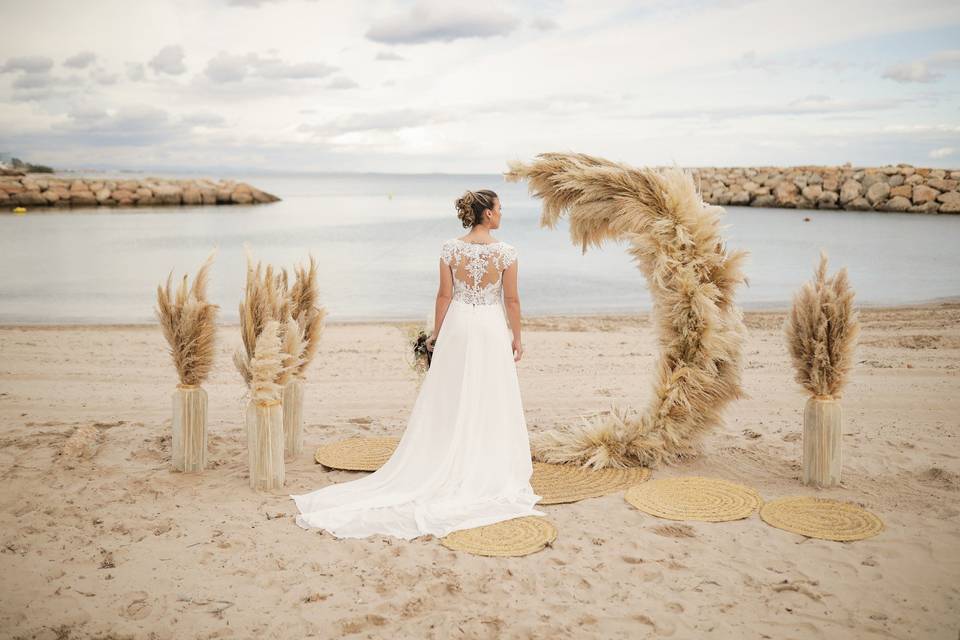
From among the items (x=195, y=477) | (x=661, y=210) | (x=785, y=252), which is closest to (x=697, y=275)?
(x=661, y=210)

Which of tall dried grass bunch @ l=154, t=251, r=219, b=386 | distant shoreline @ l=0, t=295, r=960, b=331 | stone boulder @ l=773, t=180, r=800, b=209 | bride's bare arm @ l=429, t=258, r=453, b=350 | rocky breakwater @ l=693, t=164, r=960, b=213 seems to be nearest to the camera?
tall dried grass bunch @ l=154, t=251, r=219, b=386

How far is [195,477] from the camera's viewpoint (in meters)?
5.14

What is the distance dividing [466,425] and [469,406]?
135 millimetres

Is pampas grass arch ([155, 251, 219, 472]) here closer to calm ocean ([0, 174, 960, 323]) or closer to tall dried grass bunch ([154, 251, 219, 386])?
tall dried grass bunch ([154, 251, 219, 386])

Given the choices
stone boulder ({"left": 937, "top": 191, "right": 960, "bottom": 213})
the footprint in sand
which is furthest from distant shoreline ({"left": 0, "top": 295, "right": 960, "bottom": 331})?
stone boulder ({"left": 937, "top": 191, "right": 960, "bottom": 213})

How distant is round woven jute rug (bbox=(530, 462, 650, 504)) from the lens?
4.94 m

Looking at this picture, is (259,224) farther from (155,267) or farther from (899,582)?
(899,582)

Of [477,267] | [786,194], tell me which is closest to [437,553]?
[477,267]

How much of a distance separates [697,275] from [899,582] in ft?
7.75

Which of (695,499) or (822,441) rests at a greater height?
(822,441)

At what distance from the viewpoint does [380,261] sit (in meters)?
24.7

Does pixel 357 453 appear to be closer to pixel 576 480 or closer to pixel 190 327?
pixel 190 327

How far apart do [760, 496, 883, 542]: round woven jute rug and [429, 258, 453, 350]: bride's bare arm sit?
2521 millimetres

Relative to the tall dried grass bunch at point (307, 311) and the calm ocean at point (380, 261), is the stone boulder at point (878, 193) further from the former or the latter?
the tall dried grass bunch at point (307, 311)
